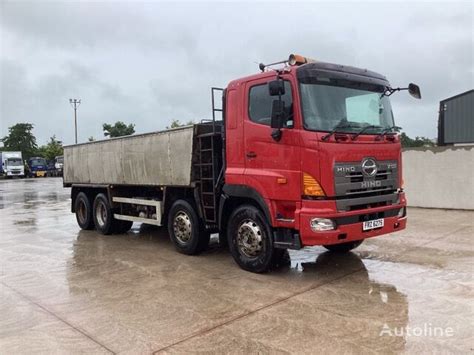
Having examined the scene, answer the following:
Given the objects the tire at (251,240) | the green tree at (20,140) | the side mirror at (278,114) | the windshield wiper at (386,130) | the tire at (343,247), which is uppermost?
the green tree at (20,140)

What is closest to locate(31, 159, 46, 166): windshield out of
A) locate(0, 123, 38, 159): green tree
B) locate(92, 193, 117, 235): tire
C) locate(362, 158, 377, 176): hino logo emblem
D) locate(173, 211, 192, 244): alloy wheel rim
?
locate(0, 123, 38, 159): green tree

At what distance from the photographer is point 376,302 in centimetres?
489

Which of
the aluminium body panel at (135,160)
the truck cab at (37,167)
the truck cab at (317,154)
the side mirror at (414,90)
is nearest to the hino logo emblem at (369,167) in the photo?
the truck cab at (317,154)

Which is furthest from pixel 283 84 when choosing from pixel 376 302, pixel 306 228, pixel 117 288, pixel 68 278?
pixel 68 278

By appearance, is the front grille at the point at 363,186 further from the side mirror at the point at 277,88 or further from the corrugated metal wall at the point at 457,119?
the corrugated metal wall at the point at 457,119

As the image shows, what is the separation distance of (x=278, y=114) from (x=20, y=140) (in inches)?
2729

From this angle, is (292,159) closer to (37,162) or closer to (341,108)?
(341,108)

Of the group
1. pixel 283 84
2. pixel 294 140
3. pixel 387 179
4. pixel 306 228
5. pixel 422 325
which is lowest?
pixel 422 325

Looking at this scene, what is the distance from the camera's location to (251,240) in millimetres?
6062

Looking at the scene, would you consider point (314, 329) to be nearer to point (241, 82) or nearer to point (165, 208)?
point (241, 82)

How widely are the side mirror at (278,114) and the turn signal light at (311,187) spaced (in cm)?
71

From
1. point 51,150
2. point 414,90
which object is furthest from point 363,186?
point 51,150

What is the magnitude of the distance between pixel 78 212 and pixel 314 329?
323 inches

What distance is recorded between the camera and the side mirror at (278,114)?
546 centimetres
